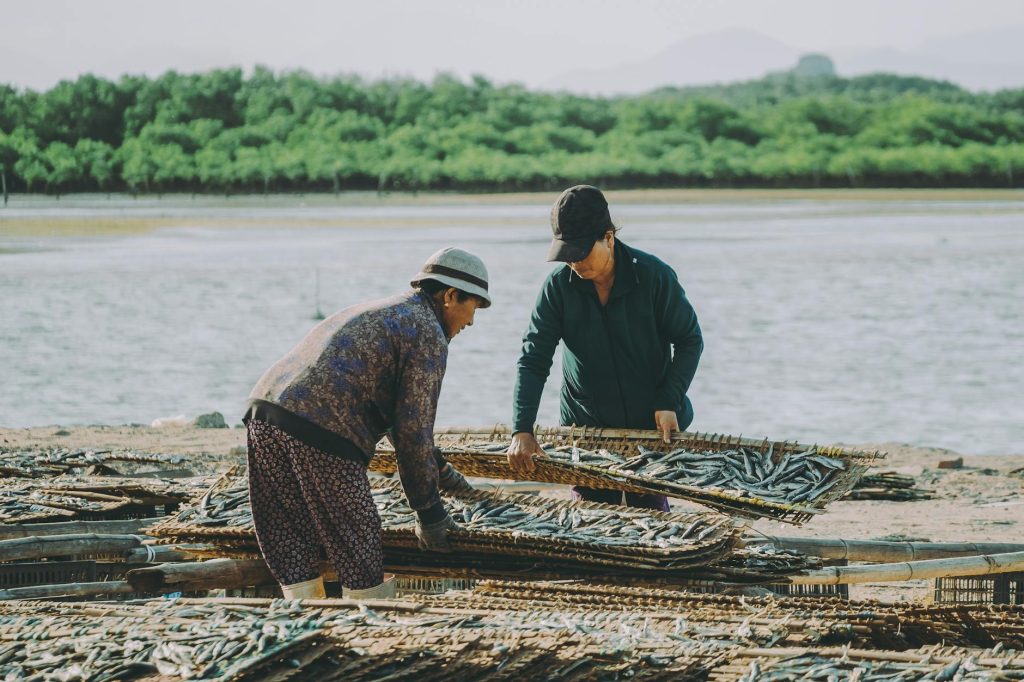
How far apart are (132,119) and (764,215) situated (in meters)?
19.6

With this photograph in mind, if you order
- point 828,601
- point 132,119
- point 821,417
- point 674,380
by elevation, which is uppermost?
point 132,119

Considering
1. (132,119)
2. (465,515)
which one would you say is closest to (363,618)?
(465,515)

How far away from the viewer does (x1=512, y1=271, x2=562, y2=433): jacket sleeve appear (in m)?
4.96

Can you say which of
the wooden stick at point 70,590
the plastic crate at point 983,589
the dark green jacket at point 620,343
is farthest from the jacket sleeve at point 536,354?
the plastic crate at point 983,589

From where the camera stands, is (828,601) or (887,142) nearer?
(828,601)

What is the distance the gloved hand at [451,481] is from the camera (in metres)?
4.82

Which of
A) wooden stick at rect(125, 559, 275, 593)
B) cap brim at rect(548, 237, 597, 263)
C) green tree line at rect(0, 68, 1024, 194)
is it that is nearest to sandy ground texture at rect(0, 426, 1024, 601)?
cap brim at rect(548, 237, 597, 263)

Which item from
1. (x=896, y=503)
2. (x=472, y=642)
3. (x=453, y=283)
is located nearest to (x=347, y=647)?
(x=472, y=642)

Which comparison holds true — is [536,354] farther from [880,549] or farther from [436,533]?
[880,549]

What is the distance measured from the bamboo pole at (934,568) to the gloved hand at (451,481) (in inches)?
54.3

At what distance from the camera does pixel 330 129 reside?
39.2 metres

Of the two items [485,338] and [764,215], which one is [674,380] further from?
[764,215]

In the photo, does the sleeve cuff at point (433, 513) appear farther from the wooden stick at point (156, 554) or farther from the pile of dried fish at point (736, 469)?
the wooden stick at point (156, 554)

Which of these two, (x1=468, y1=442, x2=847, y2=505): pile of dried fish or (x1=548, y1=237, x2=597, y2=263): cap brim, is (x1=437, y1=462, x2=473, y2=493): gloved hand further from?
(x1=548, y1=237, x2=597, y2=263): cap brim
